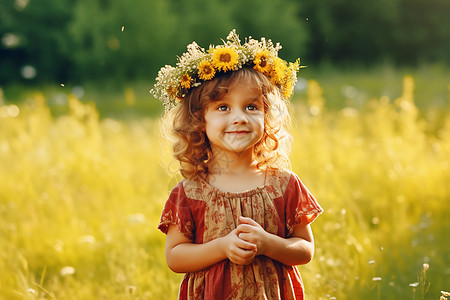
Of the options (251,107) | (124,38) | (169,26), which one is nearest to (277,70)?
(251,107)

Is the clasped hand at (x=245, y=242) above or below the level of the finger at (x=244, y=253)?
above

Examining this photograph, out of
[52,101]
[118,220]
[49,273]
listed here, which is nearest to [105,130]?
[118,220]

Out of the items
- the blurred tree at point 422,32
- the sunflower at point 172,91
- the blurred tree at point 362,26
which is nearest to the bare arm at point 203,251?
the sunflower at point 172,91

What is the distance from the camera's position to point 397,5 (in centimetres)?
2744

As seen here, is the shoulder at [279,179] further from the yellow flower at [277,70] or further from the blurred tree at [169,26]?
the blurred tree at [169,26]

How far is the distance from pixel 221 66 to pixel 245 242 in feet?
2.06

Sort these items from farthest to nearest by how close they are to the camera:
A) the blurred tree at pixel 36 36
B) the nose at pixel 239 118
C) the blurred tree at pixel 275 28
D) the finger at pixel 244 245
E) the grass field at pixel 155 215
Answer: the blurred tree at pixel 36 36
the grass field at pixel 155 215
the blurred tree at pixel 275 28
the nose at pixel 239 118
the finger at pixel 244 245

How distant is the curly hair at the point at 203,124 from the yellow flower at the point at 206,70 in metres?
0.02

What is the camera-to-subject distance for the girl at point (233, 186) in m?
1.93

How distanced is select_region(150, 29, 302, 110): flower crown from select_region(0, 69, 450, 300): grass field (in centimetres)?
32

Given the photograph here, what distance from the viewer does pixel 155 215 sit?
13.5 ft

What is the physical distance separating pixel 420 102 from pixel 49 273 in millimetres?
8517

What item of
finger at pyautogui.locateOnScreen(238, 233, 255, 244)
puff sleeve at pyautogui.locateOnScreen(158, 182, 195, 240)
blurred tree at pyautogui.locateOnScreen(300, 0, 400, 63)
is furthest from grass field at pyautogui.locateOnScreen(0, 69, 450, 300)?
blurred tree at pyautogui.locateOnScreen(300, 0, 400, 63)

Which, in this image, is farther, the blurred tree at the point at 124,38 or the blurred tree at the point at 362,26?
the blurred tree at the point at 362,26
